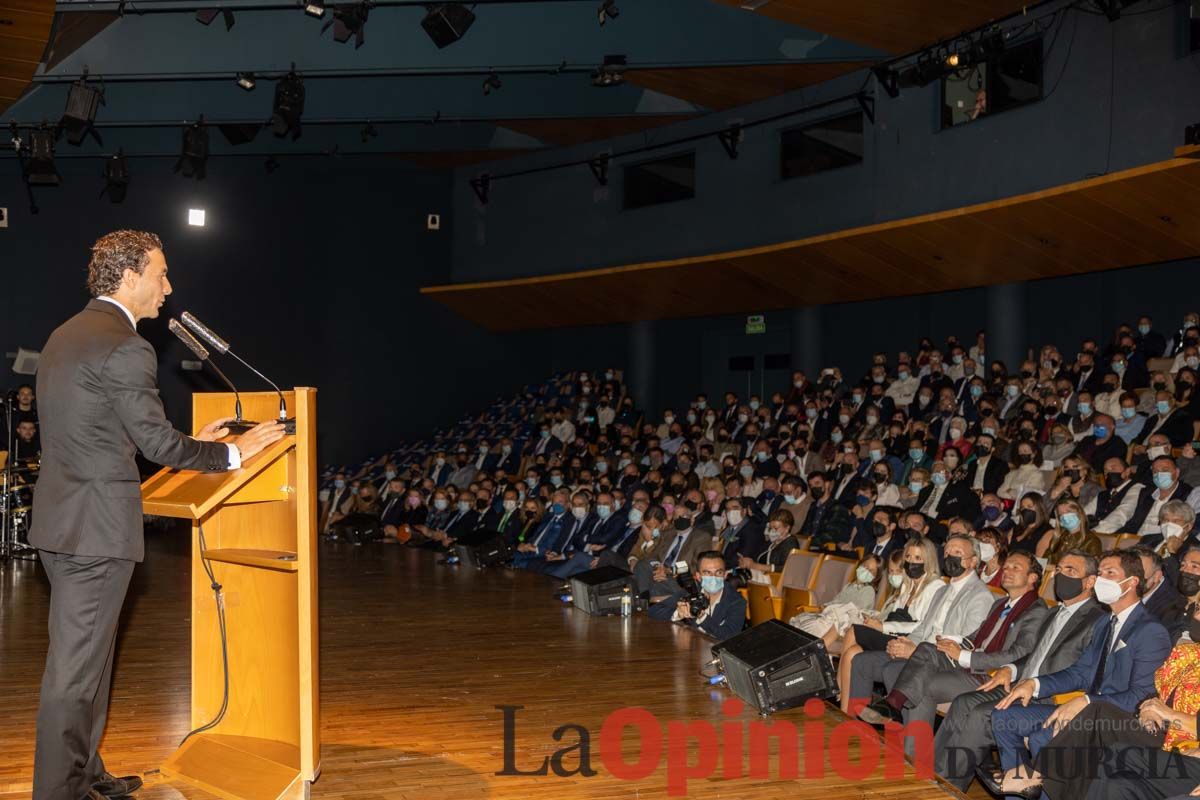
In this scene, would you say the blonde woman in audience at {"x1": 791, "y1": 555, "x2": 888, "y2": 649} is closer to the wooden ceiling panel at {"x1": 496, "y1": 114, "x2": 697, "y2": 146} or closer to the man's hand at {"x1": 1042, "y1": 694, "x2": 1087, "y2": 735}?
the man's hand at {"x1": 1042, "y1": 694, "x2": 1087, "y2": 735}

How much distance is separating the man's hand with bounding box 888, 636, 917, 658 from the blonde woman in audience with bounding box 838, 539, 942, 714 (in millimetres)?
316

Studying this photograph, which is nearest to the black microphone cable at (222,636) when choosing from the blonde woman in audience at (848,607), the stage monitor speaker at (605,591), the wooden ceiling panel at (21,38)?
the blonde woman in audience at (848,607)

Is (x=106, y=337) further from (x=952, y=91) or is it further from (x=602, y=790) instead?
(x=952, y=91)

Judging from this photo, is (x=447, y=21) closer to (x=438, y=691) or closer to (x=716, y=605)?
(x=716, y=605)

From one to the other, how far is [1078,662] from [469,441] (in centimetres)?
1185

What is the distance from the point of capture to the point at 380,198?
16703 mm

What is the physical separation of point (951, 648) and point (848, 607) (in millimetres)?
1384

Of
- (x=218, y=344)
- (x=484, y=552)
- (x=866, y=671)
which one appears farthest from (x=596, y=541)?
(x=218, y=344)

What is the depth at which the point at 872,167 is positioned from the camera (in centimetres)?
1176

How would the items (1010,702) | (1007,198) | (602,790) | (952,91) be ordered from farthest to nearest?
1. (952,91)
2. (1007,198)
3. (1010,702)
4. (602,790)

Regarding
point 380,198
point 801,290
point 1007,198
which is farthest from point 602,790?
point 380,198

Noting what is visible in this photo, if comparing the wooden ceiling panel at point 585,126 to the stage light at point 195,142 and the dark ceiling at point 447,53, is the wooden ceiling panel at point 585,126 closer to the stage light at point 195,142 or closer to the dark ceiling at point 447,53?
the dark ceiling at point 447,53

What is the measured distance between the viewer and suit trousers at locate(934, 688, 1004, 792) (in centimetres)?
431

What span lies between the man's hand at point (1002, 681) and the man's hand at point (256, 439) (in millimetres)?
3082
